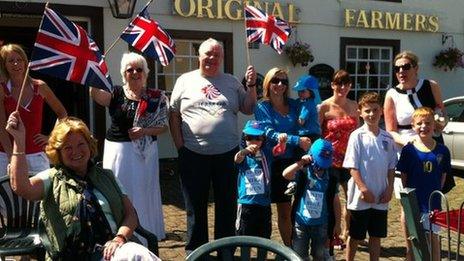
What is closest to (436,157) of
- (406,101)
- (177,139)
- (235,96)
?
(406,101)

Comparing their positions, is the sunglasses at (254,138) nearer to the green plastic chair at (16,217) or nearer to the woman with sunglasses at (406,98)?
the woman with sunglasses at (406,98)

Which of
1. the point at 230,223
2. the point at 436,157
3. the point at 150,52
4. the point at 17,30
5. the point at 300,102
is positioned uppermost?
the point at 17,30

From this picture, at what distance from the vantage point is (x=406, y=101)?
4055mm

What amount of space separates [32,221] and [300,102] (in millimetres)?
Result: 2109

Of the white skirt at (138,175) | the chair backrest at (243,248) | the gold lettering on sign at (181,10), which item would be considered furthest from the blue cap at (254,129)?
the gold lettering on sign at (181,10)

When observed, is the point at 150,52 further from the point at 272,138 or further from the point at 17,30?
the point at 17,30

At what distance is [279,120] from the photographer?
4.07 m

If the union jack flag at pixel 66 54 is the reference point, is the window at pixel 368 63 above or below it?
above

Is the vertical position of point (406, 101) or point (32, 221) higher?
point (406, 101)

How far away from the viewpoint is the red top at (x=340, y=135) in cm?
460

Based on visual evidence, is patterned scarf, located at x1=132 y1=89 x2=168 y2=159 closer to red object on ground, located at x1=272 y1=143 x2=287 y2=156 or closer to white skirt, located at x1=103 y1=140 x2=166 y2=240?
white skirt, located at x1=103 y1=140 x2=166 y2=240

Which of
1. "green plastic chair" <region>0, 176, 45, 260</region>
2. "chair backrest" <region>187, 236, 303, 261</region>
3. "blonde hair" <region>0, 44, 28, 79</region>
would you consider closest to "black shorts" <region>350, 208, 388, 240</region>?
"chair backrest" <region>187, 236, 303, 261</region>

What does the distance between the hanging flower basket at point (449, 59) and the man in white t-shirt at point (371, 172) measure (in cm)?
931

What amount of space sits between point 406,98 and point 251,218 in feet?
4.88
